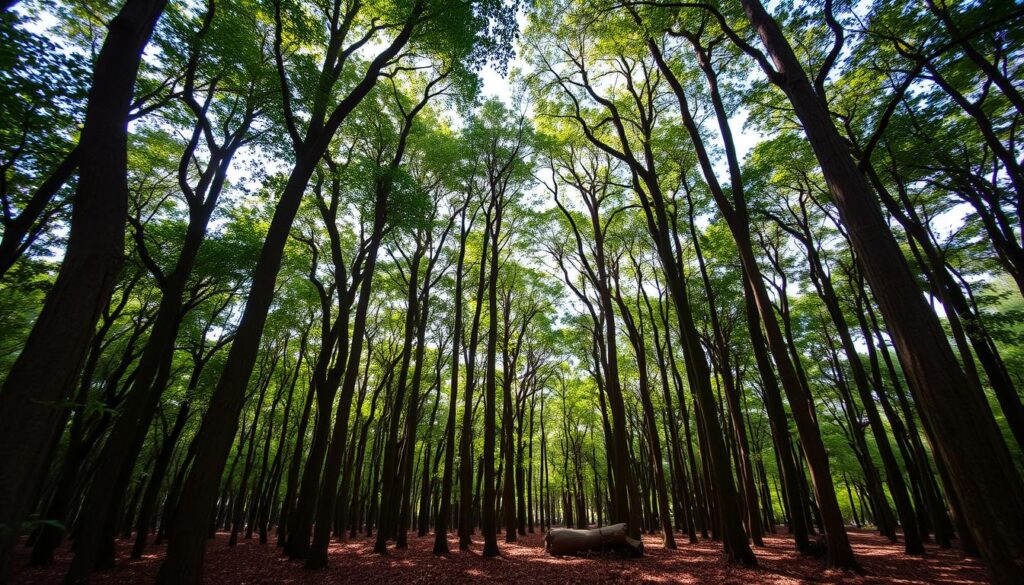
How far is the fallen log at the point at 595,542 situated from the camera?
10781 mm

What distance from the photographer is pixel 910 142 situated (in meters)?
10.7

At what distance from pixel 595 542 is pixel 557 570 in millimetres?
2564

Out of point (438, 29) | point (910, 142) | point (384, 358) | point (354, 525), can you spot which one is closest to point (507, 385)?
point (384, 358)

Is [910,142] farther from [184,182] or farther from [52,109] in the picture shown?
[52,109]

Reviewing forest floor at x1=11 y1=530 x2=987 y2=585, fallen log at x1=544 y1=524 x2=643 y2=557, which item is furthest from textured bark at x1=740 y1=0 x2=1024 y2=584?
fallen log at x1=544 y1=524 x2=643 y2=557

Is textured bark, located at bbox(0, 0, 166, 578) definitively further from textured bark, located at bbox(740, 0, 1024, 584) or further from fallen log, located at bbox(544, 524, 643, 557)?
fallen log, located at bbox(544, 524, 643, 557)

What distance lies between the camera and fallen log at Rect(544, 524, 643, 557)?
10781 mm

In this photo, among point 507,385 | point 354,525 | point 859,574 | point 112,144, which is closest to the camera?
point 112,144

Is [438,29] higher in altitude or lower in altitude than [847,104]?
lower

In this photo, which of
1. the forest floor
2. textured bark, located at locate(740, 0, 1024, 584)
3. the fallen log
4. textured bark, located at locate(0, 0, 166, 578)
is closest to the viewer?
textured bark, located at locate(0, 0, 166, 578)

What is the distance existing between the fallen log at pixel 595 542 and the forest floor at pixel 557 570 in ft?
1.30

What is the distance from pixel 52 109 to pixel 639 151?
1594 centimetres

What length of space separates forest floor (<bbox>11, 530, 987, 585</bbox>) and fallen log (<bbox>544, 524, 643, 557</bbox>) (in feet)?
1.30

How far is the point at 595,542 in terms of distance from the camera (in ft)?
36.5
